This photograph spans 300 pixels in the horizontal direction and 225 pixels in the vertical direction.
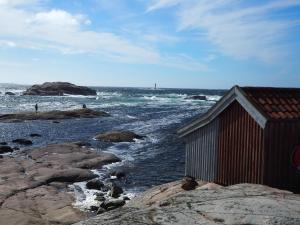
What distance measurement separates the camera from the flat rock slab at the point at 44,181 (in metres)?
19.1

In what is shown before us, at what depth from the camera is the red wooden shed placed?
13.5 metres

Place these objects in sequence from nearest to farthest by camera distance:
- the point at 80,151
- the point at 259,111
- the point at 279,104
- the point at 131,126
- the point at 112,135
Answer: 1. the point at 259,111
2. the point at 279,104
3. the point at 80,151
4. the point at 112,135
5. the point at 131,126

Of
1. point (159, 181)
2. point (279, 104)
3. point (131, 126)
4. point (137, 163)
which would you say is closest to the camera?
point (279, 104)

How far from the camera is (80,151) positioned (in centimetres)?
3503

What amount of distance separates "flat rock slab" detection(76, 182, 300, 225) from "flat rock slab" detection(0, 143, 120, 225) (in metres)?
8.85

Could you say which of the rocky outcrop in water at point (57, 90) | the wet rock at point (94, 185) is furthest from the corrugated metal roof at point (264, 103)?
the rocky outcrop in water at point (57, 90)

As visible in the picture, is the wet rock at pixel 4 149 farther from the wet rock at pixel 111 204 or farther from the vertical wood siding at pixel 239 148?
the vertical wood siding at pixel 239 148

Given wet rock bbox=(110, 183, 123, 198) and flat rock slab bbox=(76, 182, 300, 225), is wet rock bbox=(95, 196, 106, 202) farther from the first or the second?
flat rock slab bbox=(76, 182, 300, 225)

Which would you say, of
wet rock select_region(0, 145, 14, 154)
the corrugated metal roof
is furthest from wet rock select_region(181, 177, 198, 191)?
wet rock select_region(0, 145, 14, 154)

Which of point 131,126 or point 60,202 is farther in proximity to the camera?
point 131,126

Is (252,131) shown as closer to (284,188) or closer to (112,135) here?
(284,188)

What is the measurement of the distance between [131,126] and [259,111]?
43.6m

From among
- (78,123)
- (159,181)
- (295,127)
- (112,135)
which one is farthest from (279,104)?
(78,123)

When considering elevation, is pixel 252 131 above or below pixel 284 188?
above
